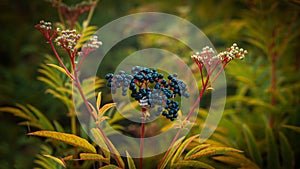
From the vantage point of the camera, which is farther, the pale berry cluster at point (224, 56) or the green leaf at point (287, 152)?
the green leaf at point (287, 152)

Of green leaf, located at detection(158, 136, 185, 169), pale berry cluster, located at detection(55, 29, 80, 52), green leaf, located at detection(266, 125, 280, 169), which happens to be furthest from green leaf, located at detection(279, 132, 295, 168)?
pale berry cluster, located at detection(55, 29, 80, 52)

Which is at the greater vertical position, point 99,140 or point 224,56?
point 224,56

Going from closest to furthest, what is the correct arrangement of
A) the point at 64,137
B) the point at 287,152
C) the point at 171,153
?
the point at 64,137 < the point at 171,153 < the point at 287,152

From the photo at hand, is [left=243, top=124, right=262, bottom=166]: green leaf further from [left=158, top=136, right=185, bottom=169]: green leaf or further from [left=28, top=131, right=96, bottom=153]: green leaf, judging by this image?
[left=28, top=131, right=96, bottom=153]: green leaf

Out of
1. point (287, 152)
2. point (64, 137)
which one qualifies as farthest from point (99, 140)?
point (287, 152)

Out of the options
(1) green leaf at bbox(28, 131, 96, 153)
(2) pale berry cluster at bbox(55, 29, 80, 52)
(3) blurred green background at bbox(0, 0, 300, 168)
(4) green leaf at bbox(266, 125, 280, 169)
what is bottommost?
(1) green leaf at bbox(28, 131, 96, 153)

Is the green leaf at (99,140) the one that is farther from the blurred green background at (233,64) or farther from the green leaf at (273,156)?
the green leaf at (273,156)

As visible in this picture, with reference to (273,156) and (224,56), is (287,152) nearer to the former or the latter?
(273,156)

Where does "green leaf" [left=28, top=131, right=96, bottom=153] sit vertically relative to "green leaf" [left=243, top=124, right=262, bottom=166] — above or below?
below

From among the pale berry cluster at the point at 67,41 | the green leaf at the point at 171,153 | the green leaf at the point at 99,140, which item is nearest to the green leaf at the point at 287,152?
the green leaf at the point at 171,153
